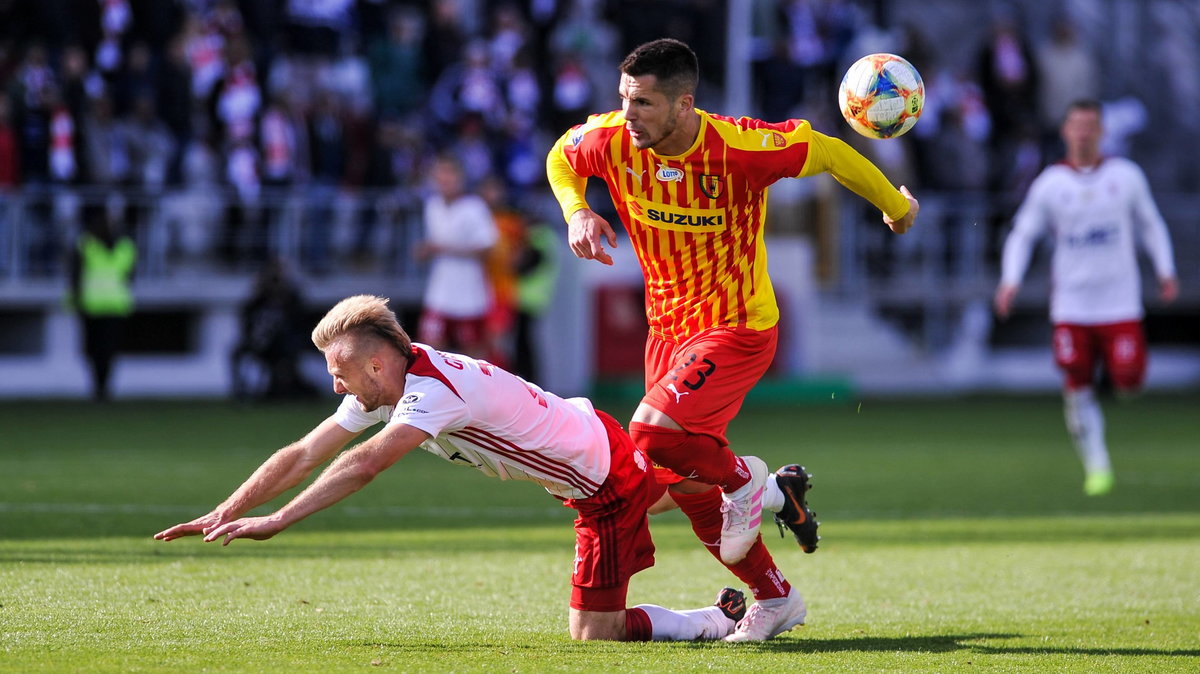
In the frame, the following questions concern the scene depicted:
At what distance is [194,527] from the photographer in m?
5.03

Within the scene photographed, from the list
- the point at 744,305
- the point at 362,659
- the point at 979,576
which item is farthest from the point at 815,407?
the point at 362,659

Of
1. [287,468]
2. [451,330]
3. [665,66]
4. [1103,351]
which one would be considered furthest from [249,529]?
[451,330]

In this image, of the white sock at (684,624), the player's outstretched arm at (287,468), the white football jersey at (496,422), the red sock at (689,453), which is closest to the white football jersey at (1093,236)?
the red sock at (689,453)

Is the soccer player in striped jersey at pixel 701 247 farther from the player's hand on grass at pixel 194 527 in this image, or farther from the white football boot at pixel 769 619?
the player's hand on grass at pixel 194 527

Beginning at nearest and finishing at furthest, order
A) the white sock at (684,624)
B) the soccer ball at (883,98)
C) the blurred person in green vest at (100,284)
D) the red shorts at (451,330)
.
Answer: the white sock at (684,624) < the soccer ball at (883,98) < the red shorts at (451,330) < the blurred person in green vest at (100,284)

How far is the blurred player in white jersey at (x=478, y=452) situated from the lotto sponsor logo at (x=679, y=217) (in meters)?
0.87

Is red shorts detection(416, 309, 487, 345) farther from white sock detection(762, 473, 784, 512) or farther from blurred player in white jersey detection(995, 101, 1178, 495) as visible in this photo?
white sock detection(762, 473, 784, 512)

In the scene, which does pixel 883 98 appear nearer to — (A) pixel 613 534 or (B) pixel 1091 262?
(A) pixel 613 534

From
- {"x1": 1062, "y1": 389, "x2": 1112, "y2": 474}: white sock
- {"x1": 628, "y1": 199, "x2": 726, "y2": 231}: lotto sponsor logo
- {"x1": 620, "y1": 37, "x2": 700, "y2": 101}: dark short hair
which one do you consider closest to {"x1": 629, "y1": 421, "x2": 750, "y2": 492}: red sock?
{"x1": 628, "y1": 199, "x2": 726, "y2": 231}: lotto sponsor logo

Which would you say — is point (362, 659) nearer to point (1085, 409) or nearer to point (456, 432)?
point (456, 432)

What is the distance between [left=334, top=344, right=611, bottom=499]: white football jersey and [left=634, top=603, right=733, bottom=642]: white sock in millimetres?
547

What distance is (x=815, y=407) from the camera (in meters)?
19.1

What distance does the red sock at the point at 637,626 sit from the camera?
5.86 m

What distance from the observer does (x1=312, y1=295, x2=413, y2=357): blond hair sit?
17.5ft
